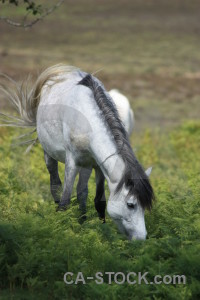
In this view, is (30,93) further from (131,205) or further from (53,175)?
(131,205)

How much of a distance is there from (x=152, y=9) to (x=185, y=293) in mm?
42364

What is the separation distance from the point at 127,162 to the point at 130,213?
0.43m

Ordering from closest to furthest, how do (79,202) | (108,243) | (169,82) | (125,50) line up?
(108,243) < (79,202) < (169,82) < (125,50)

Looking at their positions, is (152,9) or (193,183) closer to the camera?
(193,183)

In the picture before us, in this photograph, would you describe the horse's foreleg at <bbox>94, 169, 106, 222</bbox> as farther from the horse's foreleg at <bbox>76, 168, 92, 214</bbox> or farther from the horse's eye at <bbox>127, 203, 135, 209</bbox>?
the horse's eye at <bbox>127, 203, 135, 209</bbox>

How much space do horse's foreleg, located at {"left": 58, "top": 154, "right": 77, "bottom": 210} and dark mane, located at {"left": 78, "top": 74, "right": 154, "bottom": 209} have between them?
0.67 metres

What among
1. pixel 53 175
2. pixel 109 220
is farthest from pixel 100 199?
pixel 53 175

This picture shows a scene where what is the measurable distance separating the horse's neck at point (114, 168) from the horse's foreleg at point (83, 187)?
87 cm

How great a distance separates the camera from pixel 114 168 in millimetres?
6113

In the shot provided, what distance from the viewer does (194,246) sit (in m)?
5.52

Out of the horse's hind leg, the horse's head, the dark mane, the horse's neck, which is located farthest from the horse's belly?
the horse's head

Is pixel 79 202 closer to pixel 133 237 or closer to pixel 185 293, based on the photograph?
pixel 133 237

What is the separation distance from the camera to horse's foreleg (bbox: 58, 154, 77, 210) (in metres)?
6.78

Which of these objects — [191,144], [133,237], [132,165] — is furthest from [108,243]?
[191,144]
